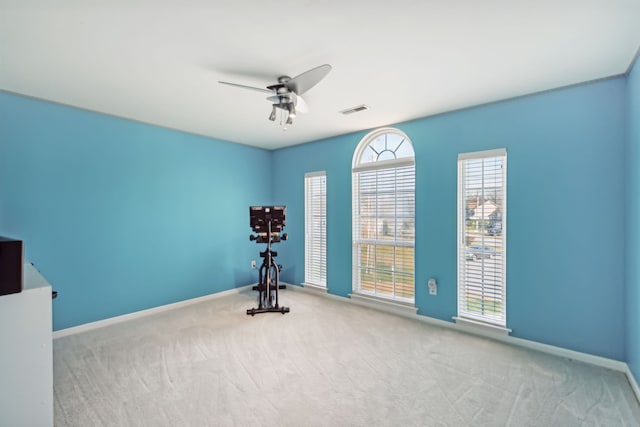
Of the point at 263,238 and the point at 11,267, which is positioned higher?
the point at 11,267

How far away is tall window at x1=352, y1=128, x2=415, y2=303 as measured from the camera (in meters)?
3.87

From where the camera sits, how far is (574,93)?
270 centimetres

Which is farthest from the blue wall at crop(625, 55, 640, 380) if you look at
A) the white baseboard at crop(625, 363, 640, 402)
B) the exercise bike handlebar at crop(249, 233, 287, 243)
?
the exercise bike handlebar at crop(249, 233, 287, 243)

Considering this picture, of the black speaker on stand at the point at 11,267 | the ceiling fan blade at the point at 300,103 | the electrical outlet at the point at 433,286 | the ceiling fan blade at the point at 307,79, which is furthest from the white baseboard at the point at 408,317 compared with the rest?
the ceiling fan blade at the point at 307,79

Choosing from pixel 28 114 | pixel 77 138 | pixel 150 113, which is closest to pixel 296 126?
pixel 150 113

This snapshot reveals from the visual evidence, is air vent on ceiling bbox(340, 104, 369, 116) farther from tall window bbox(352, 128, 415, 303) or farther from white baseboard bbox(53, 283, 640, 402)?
white baseboard bbox(53, 283, 640, 402)

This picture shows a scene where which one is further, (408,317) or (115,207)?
(408,317)

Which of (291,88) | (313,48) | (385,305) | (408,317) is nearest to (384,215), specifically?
(385,305)

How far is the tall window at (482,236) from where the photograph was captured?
10.2 ft

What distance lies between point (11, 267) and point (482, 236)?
374 centimetres

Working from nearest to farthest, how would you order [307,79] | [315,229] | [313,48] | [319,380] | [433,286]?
[313,48], [307,79], [319,380], [433,286], [315,229]

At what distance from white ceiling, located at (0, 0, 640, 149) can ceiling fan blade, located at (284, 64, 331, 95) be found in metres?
0.15

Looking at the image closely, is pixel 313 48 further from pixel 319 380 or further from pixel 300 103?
pixel 319 380

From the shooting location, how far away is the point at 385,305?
13.2 feet
